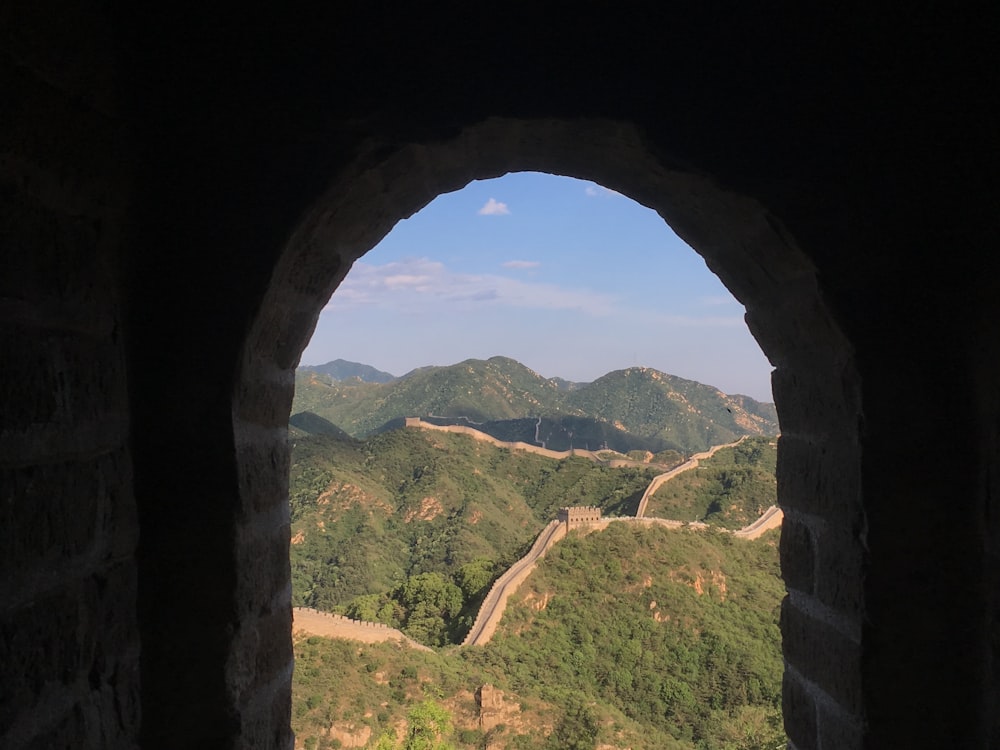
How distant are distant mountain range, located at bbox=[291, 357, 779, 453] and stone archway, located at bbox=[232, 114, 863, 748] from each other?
4820cm

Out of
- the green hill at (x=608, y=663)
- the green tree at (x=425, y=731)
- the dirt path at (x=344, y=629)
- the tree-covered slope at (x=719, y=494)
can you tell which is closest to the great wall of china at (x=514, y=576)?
the dirt path at (x=344, y=629)

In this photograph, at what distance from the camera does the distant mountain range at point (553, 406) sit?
52.6 meters

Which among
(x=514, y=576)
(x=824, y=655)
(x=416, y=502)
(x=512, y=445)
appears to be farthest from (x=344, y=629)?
(x=512, y=445)

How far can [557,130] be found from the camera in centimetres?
135

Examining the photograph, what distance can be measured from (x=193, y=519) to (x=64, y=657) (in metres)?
0.27

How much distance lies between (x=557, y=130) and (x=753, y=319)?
65cm

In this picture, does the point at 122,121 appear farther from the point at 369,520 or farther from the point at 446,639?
the point at 369,520

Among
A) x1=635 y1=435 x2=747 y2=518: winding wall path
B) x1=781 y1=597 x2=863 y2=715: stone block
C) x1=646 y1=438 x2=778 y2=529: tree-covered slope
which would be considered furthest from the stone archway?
x1=635 y1=435 x2=747 y2=518: winding wall path

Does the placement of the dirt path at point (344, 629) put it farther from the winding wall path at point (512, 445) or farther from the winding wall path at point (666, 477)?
the winding wall path at point (512, 445)

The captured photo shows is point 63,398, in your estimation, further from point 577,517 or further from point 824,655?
point 577,517

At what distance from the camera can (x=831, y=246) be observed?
129 centimetres

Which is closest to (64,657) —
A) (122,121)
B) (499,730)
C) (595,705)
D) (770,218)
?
(122,121)

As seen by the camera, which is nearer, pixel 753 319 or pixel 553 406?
pixel 753 319

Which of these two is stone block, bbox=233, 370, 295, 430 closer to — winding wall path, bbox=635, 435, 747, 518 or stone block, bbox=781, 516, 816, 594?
stone block, bbox=781, 516, 816, 594
